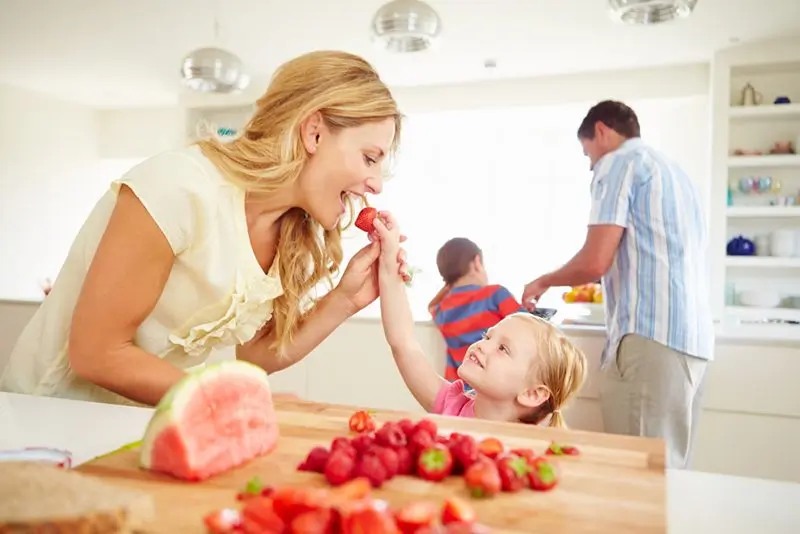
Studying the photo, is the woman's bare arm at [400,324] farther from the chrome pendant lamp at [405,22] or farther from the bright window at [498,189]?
the bright window at [498,189]

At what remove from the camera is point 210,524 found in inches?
26.4


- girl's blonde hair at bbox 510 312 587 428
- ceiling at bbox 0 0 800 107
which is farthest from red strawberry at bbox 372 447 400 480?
ceiling at bbox 0 0 800 107

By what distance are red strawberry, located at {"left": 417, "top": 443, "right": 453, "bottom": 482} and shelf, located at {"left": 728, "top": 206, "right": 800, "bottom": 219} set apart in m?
5.50

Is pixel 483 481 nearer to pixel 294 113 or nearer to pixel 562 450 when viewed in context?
pixel 562 450

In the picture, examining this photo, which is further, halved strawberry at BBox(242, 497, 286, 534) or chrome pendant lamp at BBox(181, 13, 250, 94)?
chrome pendant lamp at BBox(181, 13, 250, 94)

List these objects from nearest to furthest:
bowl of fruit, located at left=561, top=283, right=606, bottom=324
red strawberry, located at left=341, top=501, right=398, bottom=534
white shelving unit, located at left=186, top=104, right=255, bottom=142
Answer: red strawberry, located at left=341, top=501, right=398, bottom=534, bowl of fruit, located at left=561, top=283, right=606, bottom=324, white shelving unit, located at left=186, top=104, right=255, bottom=142

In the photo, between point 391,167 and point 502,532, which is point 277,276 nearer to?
point 391,167

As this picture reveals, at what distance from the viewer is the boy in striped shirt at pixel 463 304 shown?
2615 mm

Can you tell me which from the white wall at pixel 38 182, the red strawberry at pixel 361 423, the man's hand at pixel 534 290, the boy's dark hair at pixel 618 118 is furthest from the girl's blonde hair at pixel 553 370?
the white wall at pixel 38 182

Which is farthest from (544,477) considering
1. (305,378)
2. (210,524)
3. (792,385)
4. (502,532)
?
(305,378)

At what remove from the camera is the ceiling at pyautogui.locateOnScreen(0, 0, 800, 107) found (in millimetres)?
4754

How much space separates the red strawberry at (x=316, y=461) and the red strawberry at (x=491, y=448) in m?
0.20

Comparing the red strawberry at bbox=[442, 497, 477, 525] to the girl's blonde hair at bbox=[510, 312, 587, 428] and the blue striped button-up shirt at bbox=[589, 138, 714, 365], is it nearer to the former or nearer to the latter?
the girl's blonde hair at bbox=[510, 312, 587, 428]

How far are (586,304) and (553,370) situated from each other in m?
2.27
